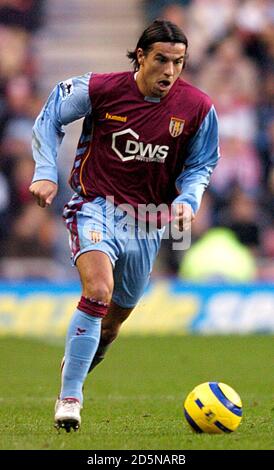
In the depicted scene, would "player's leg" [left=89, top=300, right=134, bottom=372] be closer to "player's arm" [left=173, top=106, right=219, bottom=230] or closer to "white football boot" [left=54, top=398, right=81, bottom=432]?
"player's arm" [left=173, top=106, right=219, bottom=230]

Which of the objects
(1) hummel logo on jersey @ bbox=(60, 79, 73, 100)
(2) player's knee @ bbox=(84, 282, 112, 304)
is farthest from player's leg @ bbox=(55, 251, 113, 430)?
(1) hummel logo on jersey @ bbox=(60, 79, 73, 100)

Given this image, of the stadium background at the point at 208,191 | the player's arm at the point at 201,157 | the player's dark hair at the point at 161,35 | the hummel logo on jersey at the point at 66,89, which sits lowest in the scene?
the stadium background at the point at 208,191

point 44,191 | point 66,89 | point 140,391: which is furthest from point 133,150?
point 140,391

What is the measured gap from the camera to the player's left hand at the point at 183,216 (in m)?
6.66

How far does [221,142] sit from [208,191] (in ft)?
3.20

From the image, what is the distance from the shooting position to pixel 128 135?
718 centimetres

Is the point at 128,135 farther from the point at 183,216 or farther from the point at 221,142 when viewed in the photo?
the point at 221,142

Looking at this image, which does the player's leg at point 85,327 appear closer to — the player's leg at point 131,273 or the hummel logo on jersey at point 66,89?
the player's leg at point 131,273

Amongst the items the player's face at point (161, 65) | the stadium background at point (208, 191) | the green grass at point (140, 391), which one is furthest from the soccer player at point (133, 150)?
the stadium background at point (208, 191)

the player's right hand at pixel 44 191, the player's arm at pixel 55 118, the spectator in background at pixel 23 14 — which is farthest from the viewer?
the spectator in background at pixel 23 14

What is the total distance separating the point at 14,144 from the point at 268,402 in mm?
10369

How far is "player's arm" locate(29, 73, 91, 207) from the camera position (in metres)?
7.05
